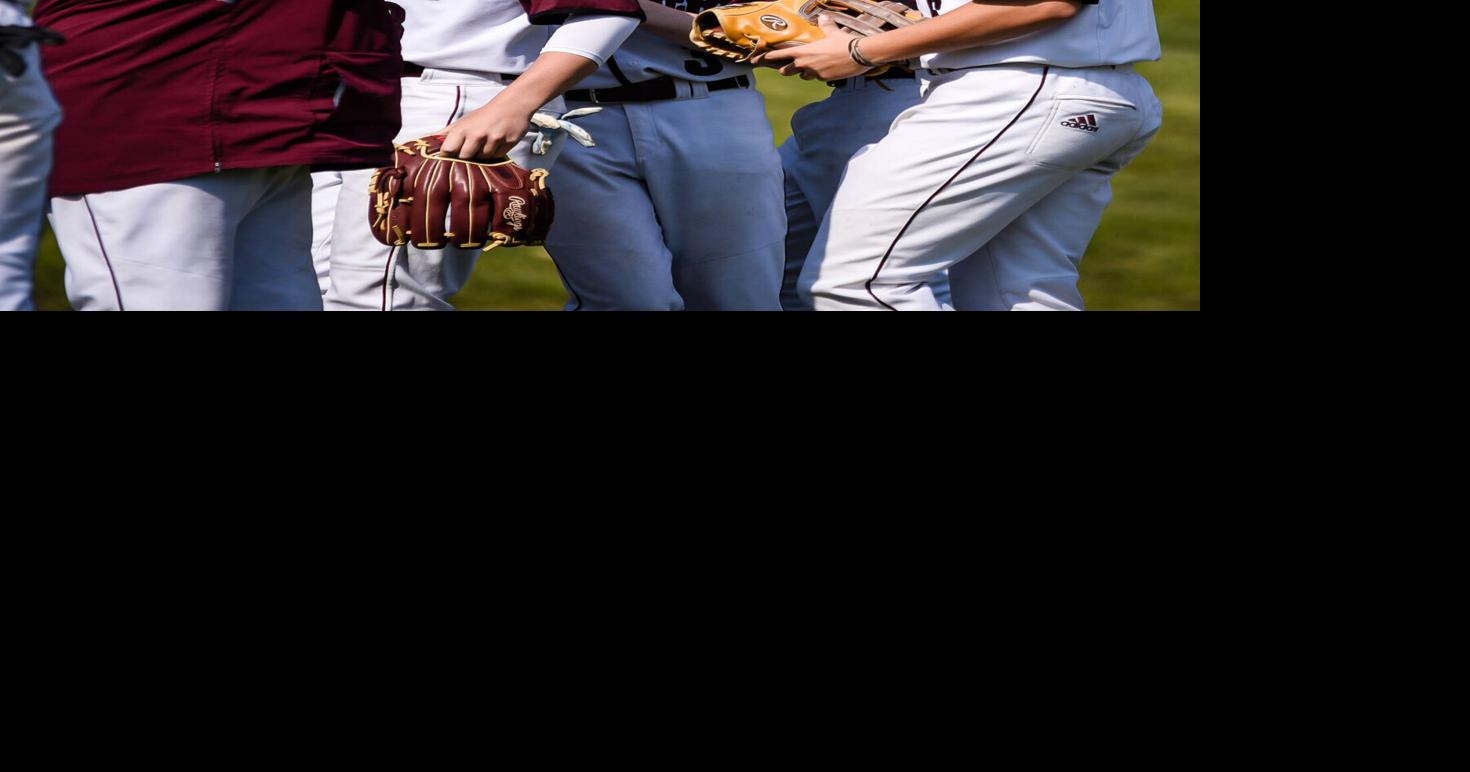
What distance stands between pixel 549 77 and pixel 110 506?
95 cm

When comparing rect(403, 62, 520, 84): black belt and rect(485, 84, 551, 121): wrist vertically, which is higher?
rect(403, 62, 520, 84): black belt

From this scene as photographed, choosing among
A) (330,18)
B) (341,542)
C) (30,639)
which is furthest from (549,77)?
(30,639)

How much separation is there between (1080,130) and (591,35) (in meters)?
0.71

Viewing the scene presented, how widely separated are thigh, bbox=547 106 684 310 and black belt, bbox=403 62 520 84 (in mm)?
145

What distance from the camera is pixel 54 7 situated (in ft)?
6.32

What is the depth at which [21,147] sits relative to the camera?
1.93 m

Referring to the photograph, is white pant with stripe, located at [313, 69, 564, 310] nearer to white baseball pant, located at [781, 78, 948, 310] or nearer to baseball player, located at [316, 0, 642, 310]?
baseball player, located at [316, 0, 642, 310]

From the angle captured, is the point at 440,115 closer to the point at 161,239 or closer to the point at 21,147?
the point at 161,239

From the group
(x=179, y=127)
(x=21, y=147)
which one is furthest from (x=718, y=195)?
(x=21, y=147)

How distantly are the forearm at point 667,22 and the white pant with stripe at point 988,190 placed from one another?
35 centimetres

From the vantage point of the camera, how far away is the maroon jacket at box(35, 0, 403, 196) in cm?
191

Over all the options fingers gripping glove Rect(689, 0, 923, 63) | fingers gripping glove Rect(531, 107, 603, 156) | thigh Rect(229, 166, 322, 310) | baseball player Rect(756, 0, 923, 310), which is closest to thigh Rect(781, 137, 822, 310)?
baseball player Rect(756, 0, 923, 310)

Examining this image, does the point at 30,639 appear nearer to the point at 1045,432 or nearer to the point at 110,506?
the point at 110,506

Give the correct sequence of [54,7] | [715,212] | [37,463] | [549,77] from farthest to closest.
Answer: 1. [715,212]
2. [37,463]
3. [549,77]
4. [54,7]
